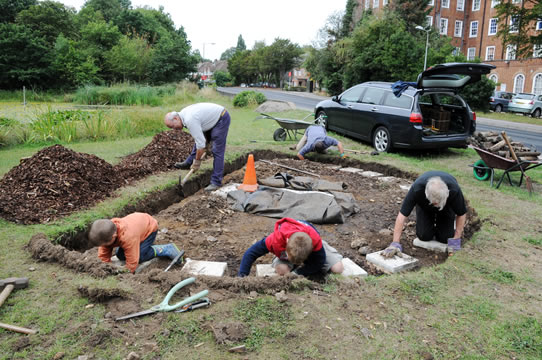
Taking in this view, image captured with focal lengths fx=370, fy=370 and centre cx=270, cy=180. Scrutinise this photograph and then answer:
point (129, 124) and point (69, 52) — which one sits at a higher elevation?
point (69, 52)

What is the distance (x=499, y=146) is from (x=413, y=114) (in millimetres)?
2049

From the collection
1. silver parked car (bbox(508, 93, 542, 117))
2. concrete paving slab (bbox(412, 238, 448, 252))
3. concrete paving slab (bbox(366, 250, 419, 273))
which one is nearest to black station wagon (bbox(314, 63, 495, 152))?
concrete paving slab (bbox(412, 238, 448, 252))

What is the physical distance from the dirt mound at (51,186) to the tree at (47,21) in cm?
3068

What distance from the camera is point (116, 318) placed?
2.78 metres

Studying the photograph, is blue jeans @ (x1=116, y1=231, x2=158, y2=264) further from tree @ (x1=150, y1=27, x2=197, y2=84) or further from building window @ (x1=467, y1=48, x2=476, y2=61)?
building window @ (x1=467, y1=48, x2=476, y2=61)

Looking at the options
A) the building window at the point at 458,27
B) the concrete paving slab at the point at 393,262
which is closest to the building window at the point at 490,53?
the building window at the point at 458,27

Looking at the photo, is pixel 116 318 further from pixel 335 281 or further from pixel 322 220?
pixel 322 220

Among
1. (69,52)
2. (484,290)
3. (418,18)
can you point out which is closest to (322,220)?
(484,290)

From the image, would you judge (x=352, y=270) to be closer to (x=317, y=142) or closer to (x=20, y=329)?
(x=20, y=329)

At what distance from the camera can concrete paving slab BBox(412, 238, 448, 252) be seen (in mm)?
4336

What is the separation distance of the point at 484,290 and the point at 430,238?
1193 millimetres

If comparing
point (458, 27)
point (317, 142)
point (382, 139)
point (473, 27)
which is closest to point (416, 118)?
point (382, 139)

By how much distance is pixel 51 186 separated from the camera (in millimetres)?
5211

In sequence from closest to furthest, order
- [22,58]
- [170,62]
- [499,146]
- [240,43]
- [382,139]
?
1. [499,146]
2. [382,139]
3. [22,58]
4. [170,62]
5. [240,43]
